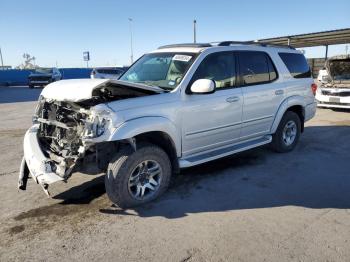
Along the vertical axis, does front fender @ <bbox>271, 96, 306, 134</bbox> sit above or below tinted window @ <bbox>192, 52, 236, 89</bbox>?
below

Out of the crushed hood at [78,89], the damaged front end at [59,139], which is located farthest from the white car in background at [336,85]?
the damaged front end at [59,139]

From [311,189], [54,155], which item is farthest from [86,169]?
[311,189]

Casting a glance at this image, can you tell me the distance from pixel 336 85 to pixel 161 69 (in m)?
8.19

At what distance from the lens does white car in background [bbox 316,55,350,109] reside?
1109 cm

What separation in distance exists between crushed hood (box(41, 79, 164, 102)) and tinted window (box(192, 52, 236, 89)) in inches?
30.0

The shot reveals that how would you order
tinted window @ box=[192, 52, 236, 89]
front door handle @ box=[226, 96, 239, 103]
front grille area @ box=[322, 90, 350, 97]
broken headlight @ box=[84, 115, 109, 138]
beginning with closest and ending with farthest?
1. broken headlight @ box=[84, 115, 109, 138]
2. tinted window @ box=[192, 52, 236, 89]
3. front door handle @ box=[226, 96, 239, 103]
4. front grille area @ box=[322, 90, 350, 97]

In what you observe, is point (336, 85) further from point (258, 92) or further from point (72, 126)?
point (72, 126)

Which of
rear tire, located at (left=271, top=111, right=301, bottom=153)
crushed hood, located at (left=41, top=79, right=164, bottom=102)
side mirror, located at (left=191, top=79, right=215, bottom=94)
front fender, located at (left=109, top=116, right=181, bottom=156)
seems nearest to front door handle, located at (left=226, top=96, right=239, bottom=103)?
side mirror, located at (left=191, top=79, right=215, bottom=94)

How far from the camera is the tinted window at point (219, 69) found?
16.2 ft

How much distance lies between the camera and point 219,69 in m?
5.20

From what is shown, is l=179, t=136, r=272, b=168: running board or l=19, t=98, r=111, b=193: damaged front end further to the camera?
l=179, t=136, r=272, b=168: running board

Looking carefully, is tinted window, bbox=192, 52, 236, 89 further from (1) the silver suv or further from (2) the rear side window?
(2) the rear side window

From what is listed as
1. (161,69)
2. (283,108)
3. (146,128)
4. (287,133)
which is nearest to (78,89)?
(146,128)

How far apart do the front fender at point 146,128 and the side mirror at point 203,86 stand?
0.55m
